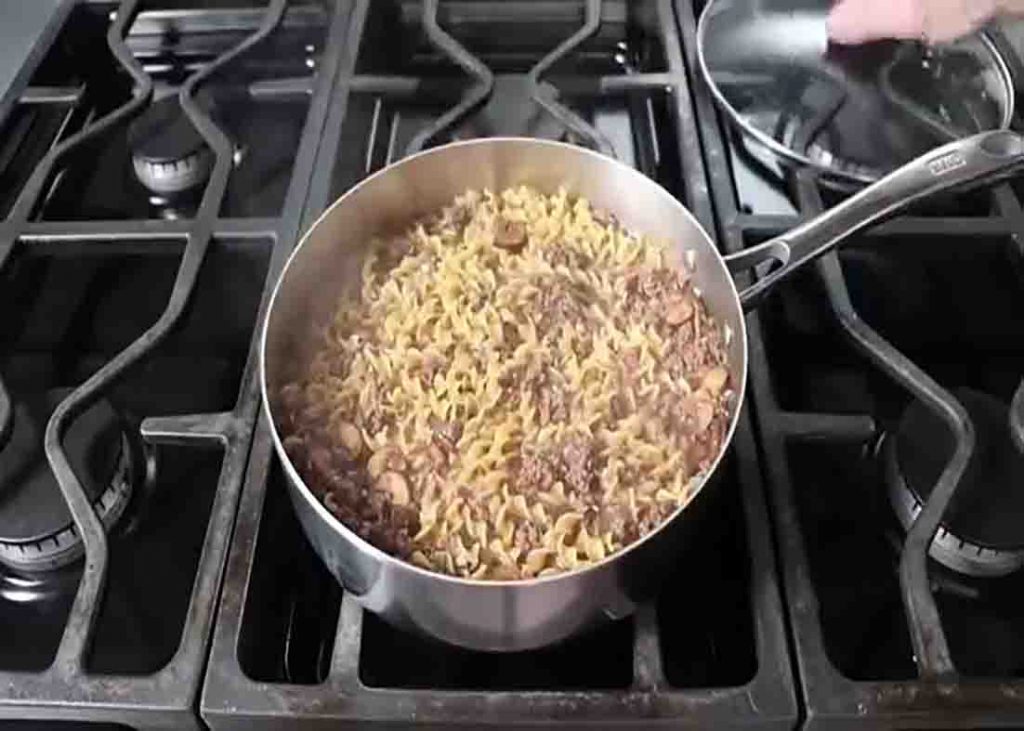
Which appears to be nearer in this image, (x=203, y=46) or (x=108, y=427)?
(x=108, y=427)

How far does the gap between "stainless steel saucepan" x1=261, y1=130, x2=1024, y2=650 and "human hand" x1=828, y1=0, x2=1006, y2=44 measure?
221mm

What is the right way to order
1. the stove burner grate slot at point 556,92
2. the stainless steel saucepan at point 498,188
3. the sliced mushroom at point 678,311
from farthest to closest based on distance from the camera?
the stove burner grate slot at point 556,92 → the sliced mushroom at point 678,311 → the stainless steel saucepan at point 498,188

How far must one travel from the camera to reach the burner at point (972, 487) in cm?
66

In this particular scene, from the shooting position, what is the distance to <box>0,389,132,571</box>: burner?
666 mm

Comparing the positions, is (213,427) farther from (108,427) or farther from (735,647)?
(735,647)

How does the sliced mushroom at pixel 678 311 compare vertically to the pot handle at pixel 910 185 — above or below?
below

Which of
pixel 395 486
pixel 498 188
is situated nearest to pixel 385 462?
pixel 395 486

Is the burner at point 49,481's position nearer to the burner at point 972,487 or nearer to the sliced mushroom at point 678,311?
the sliced mushroom at point 678,311

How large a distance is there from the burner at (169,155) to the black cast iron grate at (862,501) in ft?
1.18

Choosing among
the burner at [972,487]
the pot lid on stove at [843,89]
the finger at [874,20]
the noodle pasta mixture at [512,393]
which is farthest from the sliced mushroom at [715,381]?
the finger at [874,20]

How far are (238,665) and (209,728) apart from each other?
3 cm

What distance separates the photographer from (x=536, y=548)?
1.98ft

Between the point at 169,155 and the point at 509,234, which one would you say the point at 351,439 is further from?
the point at 169,155

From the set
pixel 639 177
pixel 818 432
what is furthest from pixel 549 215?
pixel 818 432
